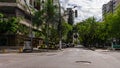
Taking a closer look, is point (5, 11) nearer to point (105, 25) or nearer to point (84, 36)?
point (105, 25)

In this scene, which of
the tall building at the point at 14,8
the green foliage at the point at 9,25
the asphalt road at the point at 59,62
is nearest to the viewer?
the asphalt road at the point at 59,62

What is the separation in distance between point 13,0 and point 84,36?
2365 inches

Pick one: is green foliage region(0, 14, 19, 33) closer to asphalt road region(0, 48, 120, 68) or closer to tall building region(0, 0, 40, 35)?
tall building region(0, 0, 40, 35)

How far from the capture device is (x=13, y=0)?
69062 millimetres

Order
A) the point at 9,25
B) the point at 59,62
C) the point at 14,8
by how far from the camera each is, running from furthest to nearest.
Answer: the point at 14,8, the point at 9,25, the point at 59,62

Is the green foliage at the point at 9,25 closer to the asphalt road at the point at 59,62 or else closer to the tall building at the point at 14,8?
the tall building at the point at 14,8

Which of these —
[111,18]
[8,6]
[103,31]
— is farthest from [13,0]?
[103,31]

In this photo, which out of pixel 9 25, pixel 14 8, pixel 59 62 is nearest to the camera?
pixel 59 62

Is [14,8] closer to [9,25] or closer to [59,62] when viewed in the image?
[9,25]

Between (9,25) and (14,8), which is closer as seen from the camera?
(9,25)

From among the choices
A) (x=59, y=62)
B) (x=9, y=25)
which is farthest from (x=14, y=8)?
(x=59, y=62)

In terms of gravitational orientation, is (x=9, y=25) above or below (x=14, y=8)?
below

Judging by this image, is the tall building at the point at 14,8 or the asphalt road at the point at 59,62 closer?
the asphalt road at the point at 59,62

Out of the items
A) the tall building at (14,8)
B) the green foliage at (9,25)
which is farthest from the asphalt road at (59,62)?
the tall building at (14,8)
